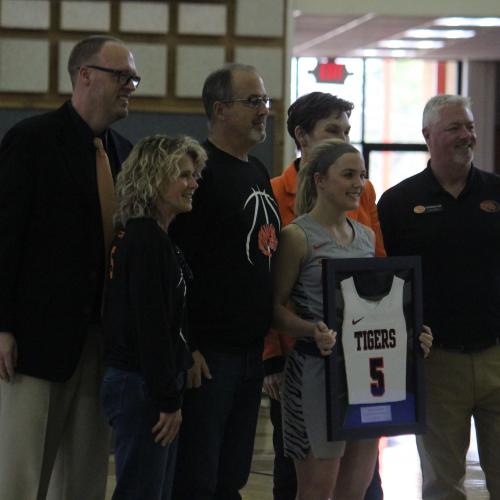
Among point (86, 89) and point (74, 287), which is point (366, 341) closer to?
point (74, 287)

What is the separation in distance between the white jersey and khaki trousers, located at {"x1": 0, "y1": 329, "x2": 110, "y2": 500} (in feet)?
2.37

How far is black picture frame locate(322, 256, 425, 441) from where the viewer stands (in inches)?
116

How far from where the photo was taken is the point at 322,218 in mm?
3139

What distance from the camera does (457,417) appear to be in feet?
11.5

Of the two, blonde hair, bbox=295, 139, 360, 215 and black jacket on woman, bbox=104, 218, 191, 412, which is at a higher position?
blonde hair, bbox=295, 139, 360, 215

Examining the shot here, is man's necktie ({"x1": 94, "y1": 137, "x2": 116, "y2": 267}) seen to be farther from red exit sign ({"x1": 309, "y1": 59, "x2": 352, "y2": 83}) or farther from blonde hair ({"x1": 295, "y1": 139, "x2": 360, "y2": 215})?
red exit sign ({"x1": 309, "y1": 59, "x2": 352, "y2": 83})

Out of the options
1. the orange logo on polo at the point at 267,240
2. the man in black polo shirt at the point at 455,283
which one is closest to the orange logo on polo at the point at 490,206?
the man in black polo shirt at the point at 455,283

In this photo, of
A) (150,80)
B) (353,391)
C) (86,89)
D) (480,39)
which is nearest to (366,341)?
(353,391)

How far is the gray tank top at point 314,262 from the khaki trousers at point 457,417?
2.02ft

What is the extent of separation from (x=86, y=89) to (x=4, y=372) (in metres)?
0.83

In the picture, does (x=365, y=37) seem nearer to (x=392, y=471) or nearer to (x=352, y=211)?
(x=392, y=471)

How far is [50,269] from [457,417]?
1.49m

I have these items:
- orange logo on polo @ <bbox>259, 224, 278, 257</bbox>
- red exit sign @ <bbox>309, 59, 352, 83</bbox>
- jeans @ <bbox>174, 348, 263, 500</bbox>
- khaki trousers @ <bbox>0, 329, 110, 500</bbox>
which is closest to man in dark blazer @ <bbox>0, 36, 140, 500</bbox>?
khaki trousers @ <bbox>0, 329, 110, 500</bbox>

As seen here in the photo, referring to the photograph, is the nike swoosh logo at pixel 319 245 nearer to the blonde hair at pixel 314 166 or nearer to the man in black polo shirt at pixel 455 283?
the blonde hair at pixel 314 166
